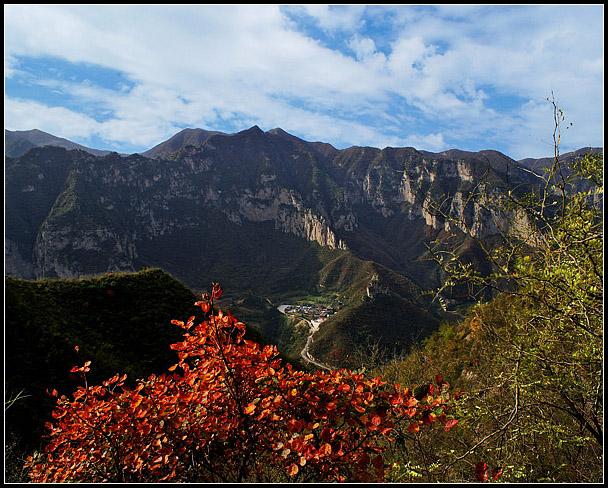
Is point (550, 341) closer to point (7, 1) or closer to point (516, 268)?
point (516, 268)

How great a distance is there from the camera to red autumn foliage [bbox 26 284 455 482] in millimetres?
3988

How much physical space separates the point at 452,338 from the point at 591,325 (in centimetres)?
2695

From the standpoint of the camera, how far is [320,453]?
3.48 m

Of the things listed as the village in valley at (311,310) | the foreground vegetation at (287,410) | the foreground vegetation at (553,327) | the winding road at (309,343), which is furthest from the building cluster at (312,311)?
the foreground vegetation at (287,410)

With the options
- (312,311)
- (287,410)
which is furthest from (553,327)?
(312,311)

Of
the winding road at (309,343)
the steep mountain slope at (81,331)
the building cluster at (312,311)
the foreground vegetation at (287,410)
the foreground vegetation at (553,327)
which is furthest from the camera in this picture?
the building cluster at (312,311)

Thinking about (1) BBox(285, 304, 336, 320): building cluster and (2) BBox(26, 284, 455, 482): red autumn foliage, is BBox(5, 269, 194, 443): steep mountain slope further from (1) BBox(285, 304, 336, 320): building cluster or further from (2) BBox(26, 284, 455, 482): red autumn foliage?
(1) BBox(285, 304, 336, 320): building cluster

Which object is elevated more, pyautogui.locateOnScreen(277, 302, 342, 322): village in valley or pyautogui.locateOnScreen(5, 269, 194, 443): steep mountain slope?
pyautogui.locateOnScreen(5, 269, 194, 443): steep mountain slope

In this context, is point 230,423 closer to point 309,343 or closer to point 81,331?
point 81,331

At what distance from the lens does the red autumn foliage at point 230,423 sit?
3988mm

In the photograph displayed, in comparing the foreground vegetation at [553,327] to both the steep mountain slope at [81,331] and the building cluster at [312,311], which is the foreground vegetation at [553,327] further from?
the building cluster at [312,311]

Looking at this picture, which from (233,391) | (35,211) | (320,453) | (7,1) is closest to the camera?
(320,453)

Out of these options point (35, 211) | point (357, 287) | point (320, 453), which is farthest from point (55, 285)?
point (35, 211)

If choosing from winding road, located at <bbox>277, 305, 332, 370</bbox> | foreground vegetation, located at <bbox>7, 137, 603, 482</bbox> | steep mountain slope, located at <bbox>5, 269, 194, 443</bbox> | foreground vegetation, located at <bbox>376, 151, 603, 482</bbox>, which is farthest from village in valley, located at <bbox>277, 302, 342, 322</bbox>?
foreground vegetation, located at <bbox>7, 137, 603, 482</bbox>
